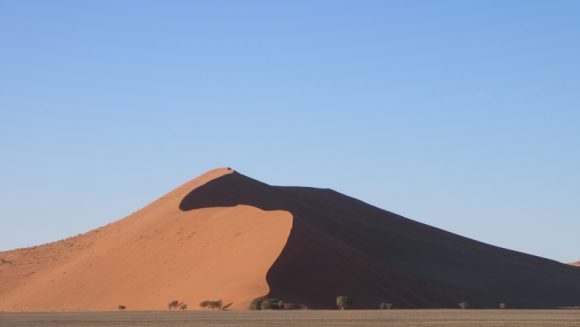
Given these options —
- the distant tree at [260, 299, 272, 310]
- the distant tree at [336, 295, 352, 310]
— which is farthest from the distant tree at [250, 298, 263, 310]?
the distant tree at [336, 295, 352, 310]

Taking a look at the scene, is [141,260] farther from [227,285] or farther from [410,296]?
[410,296]

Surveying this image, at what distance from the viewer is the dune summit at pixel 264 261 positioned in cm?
6581

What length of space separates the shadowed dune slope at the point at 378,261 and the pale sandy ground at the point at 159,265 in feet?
5.94

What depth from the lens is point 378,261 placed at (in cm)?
7919

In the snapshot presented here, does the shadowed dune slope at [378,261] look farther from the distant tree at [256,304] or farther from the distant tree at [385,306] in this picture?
the distant tree at [256,304]

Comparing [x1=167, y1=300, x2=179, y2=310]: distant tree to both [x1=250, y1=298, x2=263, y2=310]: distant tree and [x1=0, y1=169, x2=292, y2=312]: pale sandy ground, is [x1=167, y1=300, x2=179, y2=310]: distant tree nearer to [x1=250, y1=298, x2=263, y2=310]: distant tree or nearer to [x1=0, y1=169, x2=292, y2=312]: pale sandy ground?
[x1=0, y1=169, x2=292, y2=312]: pale sandy ground

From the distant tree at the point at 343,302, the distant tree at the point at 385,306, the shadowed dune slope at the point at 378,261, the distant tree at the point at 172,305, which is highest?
the shadowed dune slope at the point at 378,261

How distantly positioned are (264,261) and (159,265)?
39.4 ft

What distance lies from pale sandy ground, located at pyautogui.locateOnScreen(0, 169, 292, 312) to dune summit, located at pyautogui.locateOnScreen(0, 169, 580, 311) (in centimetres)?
14

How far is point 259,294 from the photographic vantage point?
200ft

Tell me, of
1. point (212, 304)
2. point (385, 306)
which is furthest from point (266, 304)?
point (385, 306)

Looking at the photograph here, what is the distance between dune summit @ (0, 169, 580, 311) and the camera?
65.8 m

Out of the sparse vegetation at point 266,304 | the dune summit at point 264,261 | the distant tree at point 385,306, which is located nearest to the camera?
the sparse vegetation at point 266,304

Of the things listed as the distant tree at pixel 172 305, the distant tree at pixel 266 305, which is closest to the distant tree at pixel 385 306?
the distant tree at pixel 266 305
